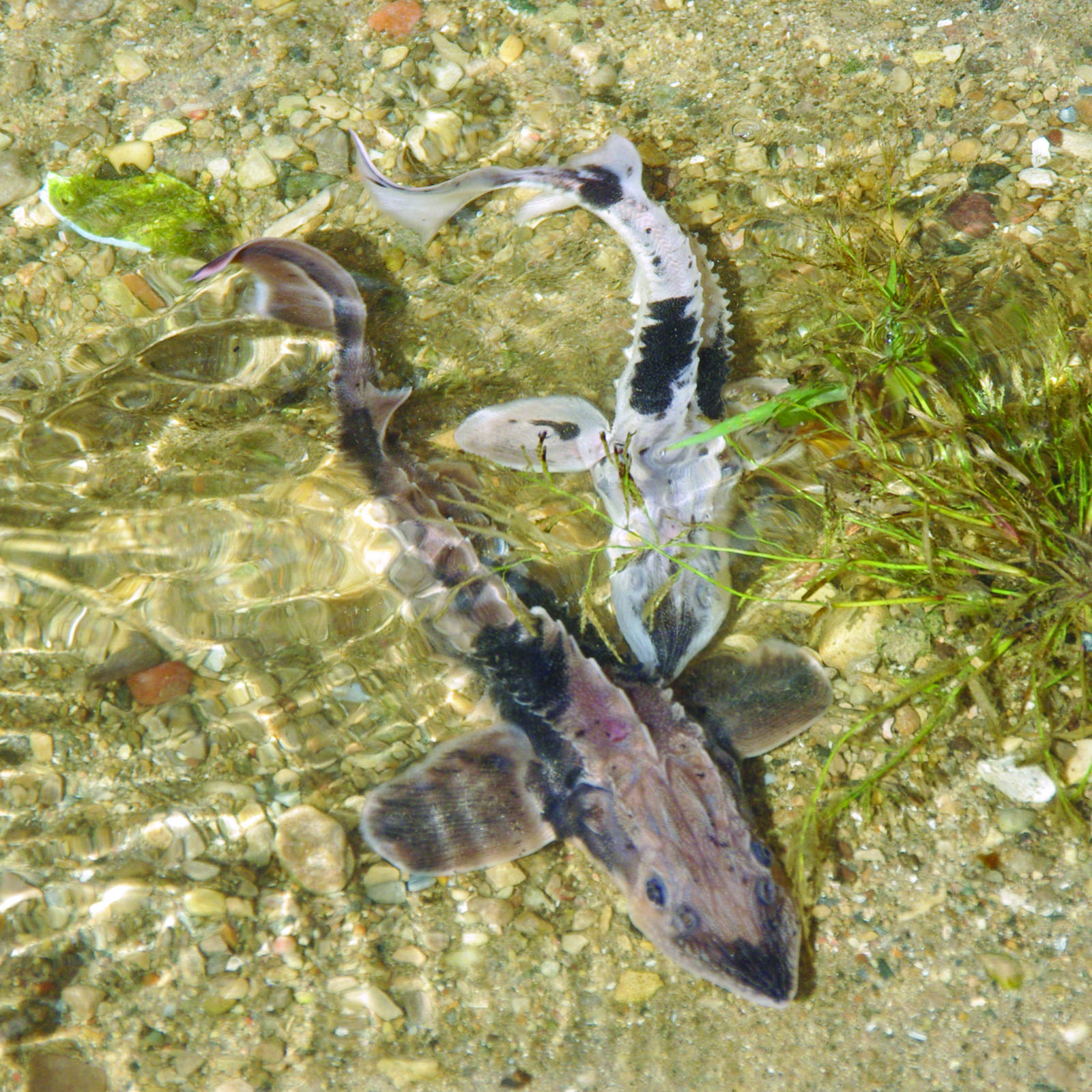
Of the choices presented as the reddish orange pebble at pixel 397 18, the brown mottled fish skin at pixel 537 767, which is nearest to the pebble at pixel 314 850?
the brown mottled fish skin at pixel 537 767

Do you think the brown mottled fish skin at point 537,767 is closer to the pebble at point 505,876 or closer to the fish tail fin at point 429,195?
the pebble at point 505,876

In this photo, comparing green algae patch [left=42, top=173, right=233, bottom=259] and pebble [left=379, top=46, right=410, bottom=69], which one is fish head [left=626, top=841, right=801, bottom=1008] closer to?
green algae patch [left=42, top=173, right=233, bottom=259]

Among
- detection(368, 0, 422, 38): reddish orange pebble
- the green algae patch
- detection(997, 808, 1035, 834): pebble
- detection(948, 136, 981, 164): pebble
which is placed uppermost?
detection(368, 0, 422, 38): reddish orange pebble

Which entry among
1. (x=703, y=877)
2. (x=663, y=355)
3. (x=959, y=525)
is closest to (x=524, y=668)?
(x=703, y=877)

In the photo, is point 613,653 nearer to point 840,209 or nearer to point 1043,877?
point 1043,877

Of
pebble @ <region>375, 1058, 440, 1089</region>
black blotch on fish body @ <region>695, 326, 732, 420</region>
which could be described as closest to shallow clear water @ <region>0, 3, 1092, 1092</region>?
pebble @ <region>375, 1058, 440, 1089</region>

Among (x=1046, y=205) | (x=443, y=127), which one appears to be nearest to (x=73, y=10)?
(x=443, y=127)
